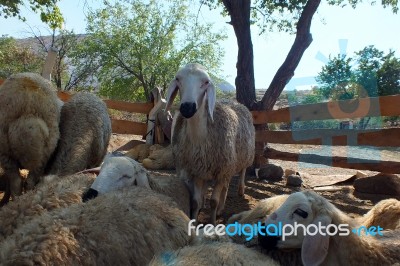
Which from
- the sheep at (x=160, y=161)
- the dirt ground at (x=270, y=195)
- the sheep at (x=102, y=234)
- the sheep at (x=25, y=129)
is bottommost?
the dirt ground at (x=270, y=195)

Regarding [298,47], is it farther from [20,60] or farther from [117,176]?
[20,60]

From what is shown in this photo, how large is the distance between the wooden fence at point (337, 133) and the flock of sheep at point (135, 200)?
6.51 feet

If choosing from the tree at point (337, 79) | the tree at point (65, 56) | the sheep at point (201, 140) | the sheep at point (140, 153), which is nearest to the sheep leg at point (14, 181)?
the sheep at point (201, 140)

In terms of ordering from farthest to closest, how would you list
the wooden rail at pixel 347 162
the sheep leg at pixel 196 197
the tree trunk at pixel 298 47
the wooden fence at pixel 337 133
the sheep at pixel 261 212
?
the tree trunk at pixel 298 47, the wooden rail at pixel 347 162, the wooden fence at pixel 337 133, the sheep leg at pixel 196 197, the sheep at pixel 261 212

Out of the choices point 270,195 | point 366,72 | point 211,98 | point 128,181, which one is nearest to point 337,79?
point 366,72

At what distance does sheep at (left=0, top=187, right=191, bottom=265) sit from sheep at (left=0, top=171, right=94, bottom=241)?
0.38 metres

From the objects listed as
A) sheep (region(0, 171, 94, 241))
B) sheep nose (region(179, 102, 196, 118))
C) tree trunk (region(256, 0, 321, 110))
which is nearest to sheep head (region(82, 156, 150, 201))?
sheep (region(0, 171, 94, 241))

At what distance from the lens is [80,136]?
483cm

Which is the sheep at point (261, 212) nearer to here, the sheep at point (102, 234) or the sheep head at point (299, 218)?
the sheep head at point (299, 218)

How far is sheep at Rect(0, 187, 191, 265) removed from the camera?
193 cm

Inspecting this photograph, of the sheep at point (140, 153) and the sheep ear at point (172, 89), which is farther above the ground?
the sheep ear at point (172, 89)

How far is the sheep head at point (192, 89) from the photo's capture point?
4.21 meters

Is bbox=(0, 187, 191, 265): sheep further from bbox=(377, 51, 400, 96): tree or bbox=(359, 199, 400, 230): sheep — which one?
bbox=(377, 51, 400, 96): tree

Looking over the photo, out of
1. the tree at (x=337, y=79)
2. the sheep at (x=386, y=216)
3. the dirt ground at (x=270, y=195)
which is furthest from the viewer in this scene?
the tree at (x=337, y=79)
